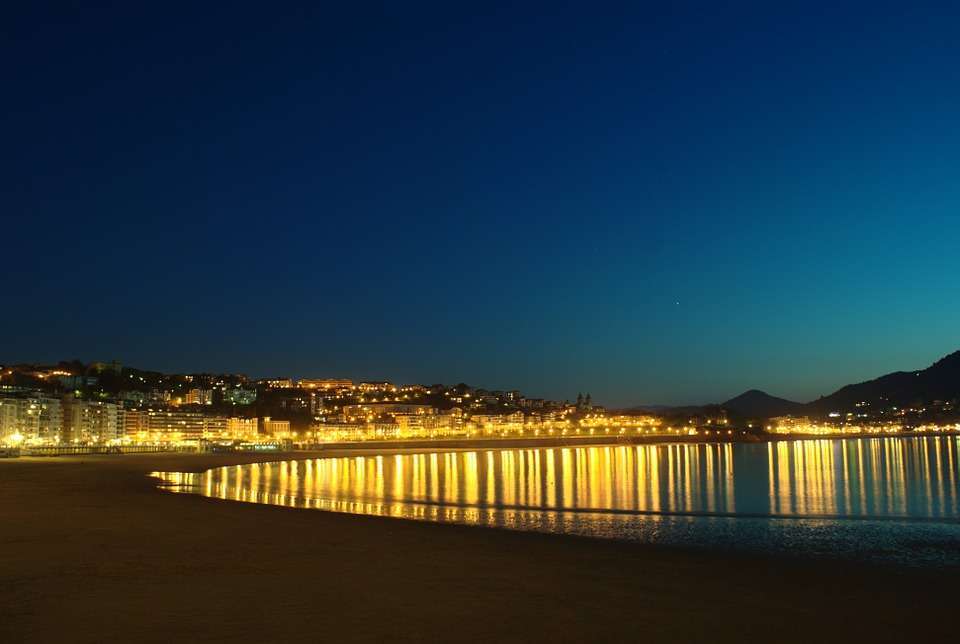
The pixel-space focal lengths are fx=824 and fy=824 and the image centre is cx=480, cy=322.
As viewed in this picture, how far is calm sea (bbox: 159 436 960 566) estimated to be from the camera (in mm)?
18281

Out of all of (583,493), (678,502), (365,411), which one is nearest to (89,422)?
(365,411)

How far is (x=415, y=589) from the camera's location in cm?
1043

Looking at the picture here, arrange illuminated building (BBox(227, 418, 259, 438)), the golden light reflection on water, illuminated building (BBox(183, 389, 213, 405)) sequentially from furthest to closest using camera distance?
illuminated building (BBox(183, 389, 213, 405)) → illuminated building (BBox(227, 418, 259, 438)) → the golden light reflection on water

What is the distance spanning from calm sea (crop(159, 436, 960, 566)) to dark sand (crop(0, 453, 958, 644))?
11.3 feet

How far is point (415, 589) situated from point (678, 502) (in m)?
20.4

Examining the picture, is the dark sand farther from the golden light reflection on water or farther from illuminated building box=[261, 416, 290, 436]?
illuminated building box=[261, 416, 290, 436]

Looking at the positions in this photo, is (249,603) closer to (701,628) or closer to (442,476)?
(701,628)

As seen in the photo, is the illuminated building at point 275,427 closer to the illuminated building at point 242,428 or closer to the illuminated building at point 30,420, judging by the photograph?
the illuminated building at point 242,428

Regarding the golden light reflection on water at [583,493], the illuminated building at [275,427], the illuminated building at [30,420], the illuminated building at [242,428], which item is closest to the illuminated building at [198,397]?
the illuminated building at [275,427]

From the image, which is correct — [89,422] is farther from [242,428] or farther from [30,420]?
[242,428]

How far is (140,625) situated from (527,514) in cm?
1597

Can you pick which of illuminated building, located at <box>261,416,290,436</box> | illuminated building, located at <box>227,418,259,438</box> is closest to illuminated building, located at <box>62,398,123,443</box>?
illuminated building, located at <box>227,418,259,438</box>

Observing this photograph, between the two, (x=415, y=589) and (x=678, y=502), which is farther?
(x=678, y=502)

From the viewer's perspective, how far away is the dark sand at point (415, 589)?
27.3ft
